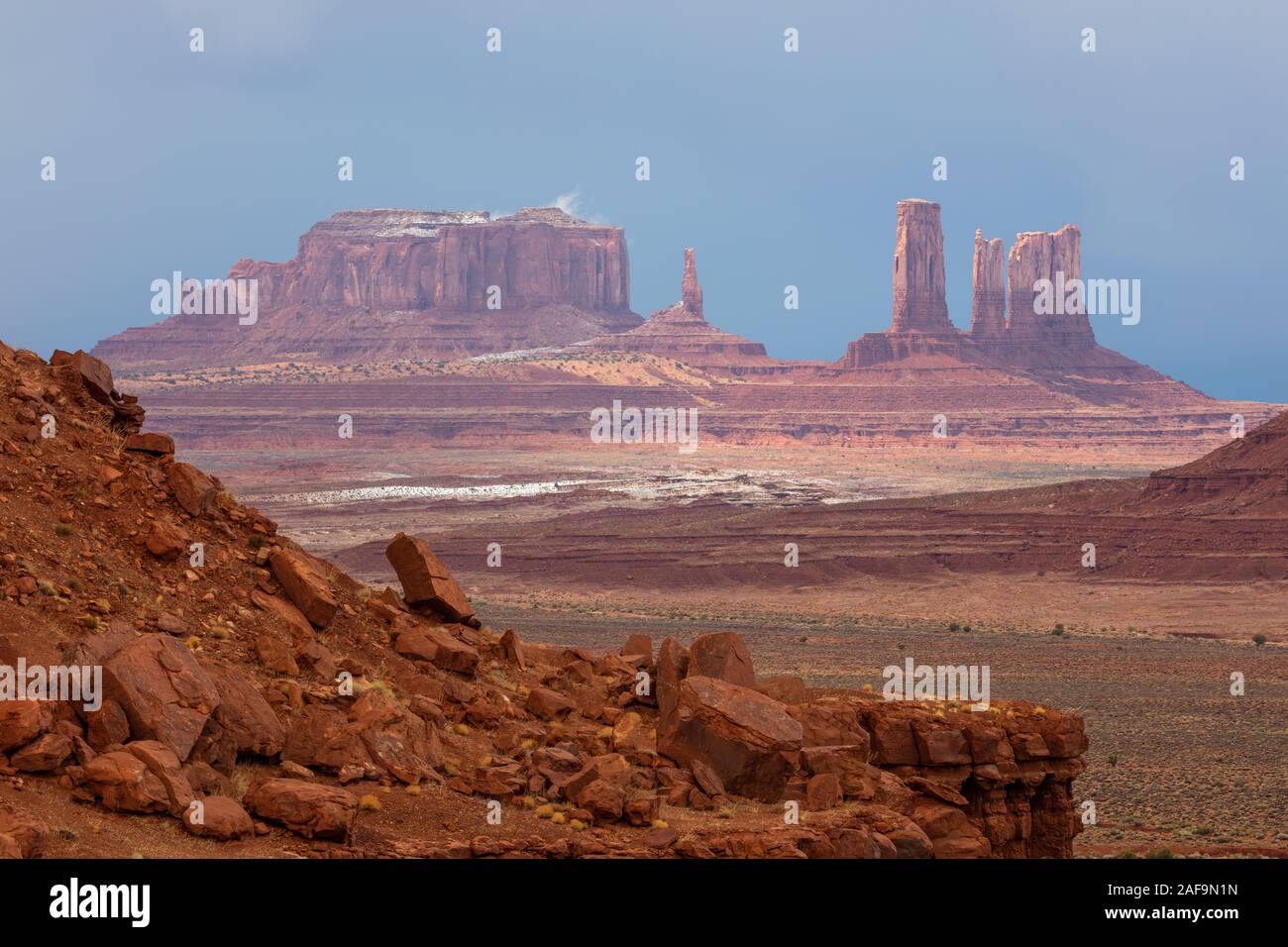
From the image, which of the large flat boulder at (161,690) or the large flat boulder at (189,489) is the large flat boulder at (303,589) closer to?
the large flat boulder at (189,489)

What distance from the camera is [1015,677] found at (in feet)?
153

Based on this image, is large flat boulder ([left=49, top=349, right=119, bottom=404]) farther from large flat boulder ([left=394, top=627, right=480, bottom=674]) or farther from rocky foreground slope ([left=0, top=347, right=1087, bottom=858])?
large flat boulder ([left=394, top=627, right=480, bottom=674])

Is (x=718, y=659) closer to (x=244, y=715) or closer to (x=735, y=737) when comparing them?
(x=735, y=737)

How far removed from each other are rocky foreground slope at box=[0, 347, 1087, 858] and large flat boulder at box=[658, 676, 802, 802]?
0.07 feet

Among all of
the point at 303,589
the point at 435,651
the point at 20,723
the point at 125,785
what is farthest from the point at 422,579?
the point at 20,723

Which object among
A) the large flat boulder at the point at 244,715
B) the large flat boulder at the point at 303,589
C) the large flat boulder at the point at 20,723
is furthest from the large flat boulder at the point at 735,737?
the large flat boulder at the point at 20,723

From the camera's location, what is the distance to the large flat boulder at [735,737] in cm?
1577

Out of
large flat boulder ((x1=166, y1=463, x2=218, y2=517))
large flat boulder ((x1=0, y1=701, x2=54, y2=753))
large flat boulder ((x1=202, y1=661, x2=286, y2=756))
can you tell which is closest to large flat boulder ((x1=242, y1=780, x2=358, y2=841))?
large flat boulder ((x1=202, y1=661, x2=286, y2=756))

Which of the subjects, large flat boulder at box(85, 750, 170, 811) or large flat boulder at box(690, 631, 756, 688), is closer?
large flat boulder at box(85, 750, 170, 811)

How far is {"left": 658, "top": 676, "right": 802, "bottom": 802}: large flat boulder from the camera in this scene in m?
15.8

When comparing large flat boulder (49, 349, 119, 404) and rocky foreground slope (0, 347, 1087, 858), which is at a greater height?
large flat boulder (49, 349, 119, 404)

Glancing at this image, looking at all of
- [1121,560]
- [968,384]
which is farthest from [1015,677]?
[968,384]

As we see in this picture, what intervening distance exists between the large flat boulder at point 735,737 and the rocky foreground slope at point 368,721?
2 cm
